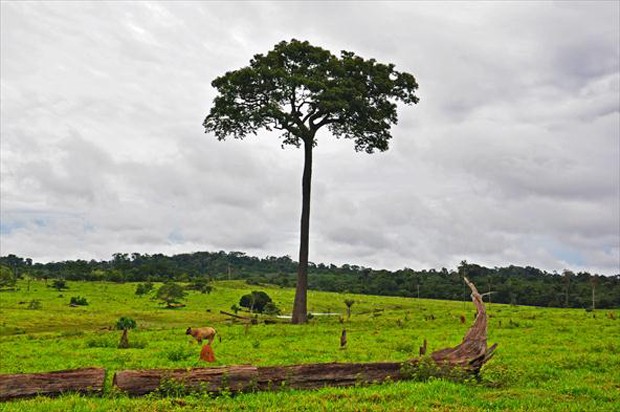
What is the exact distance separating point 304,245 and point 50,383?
28.3 m

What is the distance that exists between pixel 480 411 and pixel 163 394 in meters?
7.10

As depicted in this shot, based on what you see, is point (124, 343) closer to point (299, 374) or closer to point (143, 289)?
point (299, 374)

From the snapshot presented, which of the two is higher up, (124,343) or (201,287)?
(201,287)

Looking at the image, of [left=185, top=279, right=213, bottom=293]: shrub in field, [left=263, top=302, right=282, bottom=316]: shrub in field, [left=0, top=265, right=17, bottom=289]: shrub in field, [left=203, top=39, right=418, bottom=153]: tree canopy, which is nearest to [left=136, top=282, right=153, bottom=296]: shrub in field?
[left=185, top=279, right=213, bottom=293]: shrub in field

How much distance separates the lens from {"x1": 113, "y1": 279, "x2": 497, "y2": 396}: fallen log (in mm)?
13289

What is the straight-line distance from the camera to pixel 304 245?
134 ft

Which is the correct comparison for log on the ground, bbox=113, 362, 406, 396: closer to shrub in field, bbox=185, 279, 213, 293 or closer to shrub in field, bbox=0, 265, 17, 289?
shrub in field, bbox=185, 279, 213, 293

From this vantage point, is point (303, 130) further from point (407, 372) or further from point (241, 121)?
point (407, 372)

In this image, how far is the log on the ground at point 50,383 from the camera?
1260 cm

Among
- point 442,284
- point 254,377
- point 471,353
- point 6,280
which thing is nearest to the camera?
point 254,377

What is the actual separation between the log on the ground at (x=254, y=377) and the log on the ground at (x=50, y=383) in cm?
56

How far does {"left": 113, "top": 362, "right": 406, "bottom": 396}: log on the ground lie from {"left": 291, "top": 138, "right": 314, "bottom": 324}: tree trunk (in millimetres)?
25101

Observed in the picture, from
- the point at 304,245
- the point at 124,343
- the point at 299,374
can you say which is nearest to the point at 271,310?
the point at 304,245

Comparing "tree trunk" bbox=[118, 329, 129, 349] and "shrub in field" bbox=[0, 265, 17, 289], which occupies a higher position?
"shrub in field" bbox=[0, 265, 17, 289]
